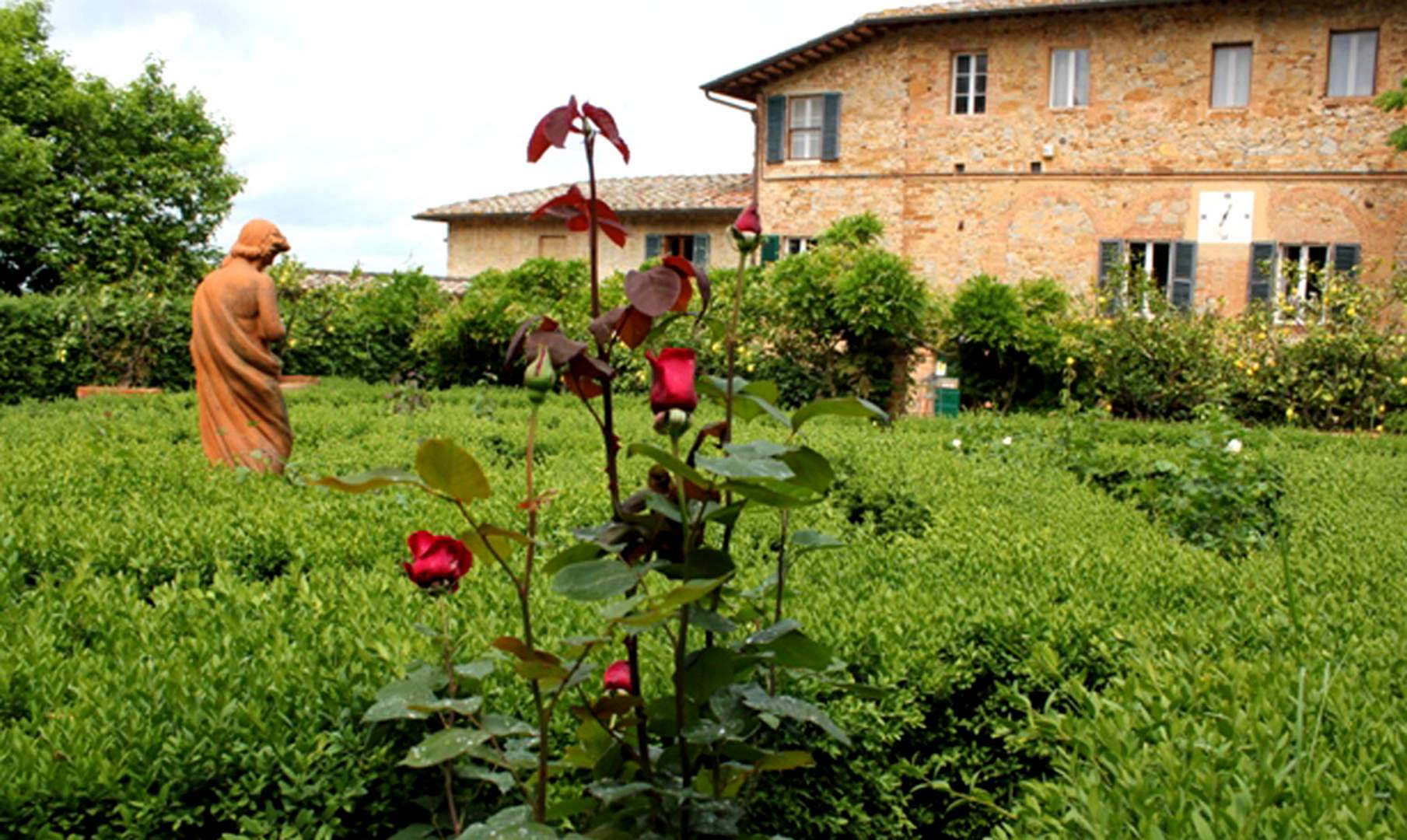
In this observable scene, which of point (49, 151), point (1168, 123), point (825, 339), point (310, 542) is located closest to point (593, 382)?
point (310, 542)

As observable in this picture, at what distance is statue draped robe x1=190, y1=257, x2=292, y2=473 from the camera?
6.45m

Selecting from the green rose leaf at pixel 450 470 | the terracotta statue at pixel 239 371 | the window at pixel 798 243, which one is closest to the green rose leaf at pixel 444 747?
the green rose leaf at pixel 450 470

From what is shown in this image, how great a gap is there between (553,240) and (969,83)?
1078 cm

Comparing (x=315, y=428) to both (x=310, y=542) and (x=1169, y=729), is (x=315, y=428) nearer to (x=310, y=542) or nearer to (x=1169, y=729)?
(x=310, y=542)

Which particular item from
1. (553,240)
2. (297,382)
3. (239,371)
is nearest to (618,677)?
(239,371)

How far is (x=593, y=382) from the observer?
1.79 m

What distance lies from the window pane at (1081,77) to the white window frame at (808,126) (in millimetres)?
4478

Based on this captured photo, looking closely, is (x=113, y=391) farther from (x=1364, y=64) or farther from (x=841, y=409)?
(x=1364, y=64)

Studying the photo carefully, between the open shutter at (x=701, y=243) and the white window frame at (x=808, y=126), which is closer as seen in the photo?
the white window frame at (x=808, y=126)

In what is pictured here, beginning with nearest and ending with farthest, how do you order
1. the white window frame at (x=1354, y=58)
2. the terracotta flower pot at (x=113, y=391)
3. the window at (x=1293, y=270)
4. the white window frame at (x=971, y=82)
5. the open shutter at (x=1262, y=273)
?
the terracotta flower pot at (x=113, y=391)
the window at (x=1293, y=270)
the white window frame at (x=1354, y=58)
the open shutter at (x=1262, y=273)
the white window frame at (x=971, y=82)

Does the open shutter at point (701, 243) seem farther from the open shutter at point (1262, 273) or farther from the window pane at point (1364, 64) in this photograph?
the window pane at point (1364, 64)

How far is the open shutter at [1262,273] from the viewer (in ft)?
61.6

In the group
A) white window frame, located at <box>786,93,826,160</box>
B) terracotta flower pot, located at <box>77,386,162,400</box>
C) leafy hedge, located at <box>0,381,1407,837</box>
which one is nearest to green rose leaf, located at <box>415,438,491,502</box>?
leafy hedge, located at <box>0,381,1407,837</box>

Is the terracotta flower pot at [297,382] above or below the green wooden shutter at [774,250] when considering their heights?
below
